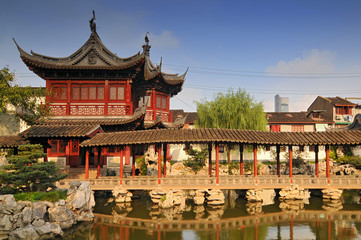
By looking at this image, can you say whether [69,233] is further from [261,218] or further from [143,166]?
[143,166]

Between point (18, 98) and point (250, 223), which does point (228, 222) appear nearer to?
point (250, 223)

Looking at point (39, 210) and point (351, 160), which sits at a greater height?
point (351, 160)

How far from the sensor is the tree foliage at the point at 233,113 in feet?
93.3

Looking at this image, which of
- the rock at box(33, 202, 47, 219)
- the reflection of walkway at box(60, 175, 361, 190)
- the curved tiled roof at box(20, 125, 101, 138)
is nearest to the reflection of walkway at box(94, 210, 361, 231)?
the reflection of walkway at box(60, 175, 361, 190)

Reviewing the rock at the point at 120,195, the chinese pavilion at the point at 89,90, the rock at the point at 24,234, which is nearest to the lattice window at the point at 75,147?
the chinese pavilion at the point at 89,90

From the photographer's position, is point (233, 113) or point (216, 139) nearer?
point (216, 139)

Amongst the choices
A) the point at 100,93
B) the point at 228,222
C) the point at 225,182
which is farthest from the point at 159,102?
the point at 228,222

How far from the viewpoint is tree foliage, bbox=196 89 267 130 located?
28.4 m

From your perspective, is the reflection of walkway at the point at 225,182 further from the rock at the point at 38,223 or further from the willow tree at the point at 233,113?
the willow tree at the point at 233,113

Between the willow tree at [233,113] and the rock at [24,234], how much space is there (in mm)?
20097

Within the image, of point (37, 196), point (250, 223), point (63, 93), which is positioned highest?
point (63, 93)

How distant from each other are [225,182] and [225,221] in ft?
10.6

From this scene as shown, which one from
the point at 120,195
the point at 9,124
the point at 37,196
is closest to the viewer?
the point at 37,196

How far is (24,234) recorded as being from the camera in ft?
37.2
